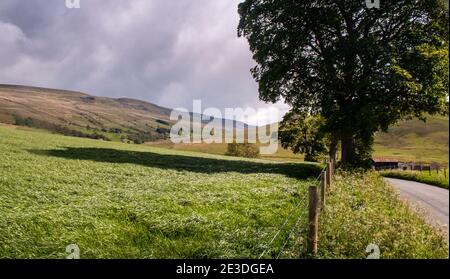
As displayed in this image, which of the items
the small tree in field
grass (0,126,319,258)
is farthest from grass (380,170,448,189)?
the small tree in field

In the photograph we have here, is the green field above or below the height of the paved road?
above

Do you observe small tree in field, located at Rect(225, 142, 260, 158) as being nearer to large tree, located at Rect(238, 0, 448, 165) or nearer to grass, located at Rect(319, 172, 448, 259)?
large tree, located at Rect(238, 0, 448, 165)

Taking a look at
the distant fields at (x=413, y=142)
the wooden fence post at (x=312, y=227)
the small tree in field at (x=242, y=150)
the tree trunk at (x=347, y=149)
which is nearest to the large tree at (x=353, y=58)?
the tree trunk at (x=347, y=149)

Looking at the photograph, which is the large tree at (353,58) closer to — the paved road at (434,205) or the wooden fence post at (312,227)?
the paved road at (434,205)

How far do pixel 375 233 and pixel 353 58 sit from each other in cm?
2473

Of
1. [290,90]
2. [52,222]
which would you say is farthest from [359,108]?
[52,222]

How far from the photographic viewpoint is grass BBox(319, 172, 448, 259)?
11.6m

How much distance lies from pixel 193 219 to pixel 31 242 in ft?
17.2

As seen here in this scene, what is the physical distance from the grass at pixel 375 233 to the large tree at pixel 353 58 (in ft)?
55.4

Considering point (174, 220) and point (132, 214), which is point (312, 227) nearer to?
point (174, 220)

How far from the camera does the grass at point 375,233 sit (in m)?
11.6

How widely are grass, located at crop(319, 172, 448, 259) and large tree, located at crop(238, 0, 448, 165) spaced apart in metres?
16.9

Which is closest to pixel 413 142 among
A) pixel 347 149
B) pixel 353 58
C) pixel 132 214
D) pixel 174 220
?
pixel 347 149

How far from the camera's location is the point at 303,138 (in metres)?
75.4
